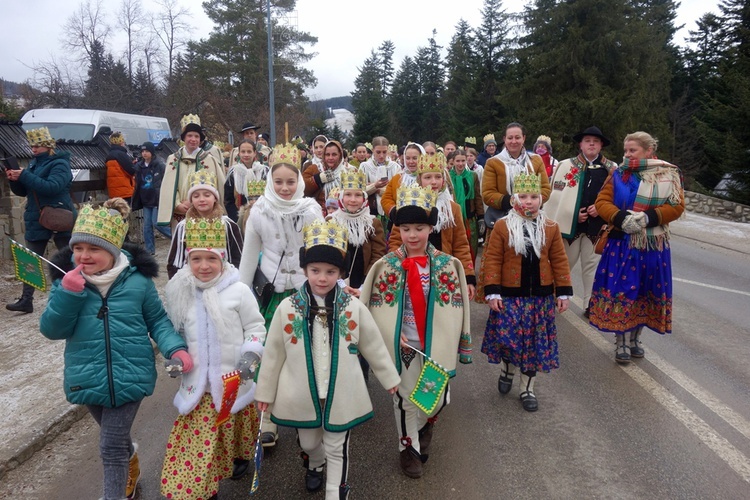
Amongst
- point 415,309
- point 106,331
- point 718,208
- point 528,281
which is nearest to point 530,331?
point 528,281

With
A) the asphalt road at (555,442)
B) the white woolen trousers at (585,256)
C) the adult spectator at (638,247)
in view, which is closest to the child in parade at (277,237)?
the asphalt road at (555,442)

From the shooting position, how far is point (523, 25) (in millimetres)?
30016

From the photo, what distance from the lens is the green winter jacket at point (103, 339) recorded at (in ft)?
8.77

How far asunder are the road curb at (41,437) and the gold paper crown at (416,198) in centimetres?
302

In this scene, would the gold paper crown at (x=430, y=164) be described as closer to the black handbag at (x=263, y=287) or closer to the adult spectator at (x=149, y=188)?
the black handbag at (x=263, y=287)

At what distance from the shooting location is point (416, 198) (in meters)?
3.45

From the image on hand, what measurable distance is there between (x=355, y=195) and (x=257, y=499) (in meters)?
2.56

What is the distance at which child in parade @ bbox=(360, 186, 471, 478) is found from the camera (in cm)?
339

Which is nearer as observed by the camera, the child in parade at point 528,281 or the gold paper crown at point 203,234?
the gold paper crown at point 203,234

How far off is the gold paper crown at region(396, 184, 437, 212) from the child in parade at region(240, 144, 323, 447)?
0.80 metres

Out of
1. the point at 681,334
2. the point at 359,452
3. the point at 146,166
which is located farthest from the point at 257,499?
the point at 146,166

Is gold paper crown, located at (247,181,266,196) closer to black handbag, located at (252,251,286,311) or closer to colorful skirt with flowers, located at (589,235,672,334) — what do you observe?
black handbag, located at (252,251,286,311)

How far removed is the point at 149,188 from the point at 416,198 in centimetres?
718

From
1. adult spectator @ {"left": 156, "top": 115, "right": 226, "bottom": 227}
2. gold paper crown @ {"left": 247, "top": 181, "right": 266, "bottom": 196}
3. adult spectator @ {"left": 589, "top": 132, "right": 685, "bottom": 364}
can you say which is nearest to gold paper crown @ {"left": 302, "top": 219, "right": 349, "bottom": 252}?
gold paper crown @ {"left": 247, "top": 181, "right": 266, "bottom": 196}
